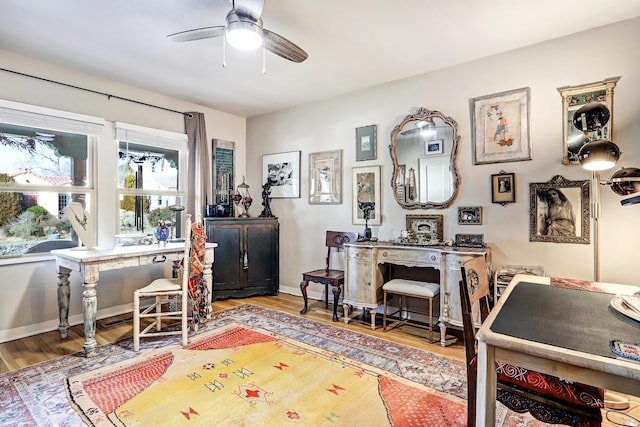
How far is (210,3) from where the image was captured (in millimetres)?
2320

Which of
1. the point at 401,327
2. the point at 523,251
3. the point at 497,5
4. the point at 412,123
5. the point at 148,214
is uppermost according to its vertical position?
the point at 497,5

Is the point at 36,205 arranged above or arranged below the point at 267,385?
above

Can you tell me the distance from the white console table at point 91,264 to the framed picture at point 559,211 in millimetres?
3370

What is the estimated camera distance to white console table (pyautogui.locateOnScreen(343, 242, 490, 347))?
292 centimetres

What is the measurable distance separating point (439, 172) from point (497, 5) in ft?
4.99

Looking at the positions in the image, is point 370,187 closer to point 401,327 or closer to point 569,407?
point 401,327

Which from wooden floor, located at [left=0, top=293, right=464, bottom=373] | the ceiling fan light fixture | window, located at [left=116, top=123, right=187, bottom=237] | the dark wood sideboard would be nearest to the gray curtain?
window, located at [left=116, top=123, right=187, bottom=237]

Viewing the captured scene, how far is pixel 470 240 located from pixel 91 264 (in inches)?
134

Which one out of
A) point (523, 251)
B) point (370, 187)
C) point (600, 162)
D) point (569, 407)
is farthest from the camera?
point (370, 187)

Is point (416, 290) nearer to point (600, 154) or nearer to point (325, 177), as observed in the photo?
point (600, 154)

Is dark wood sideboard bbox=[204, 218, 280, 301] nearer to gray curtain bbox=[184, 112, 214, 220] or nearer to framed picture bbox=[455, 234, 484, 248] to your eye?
gray curtain bbox=[184, 112, 214, 220]

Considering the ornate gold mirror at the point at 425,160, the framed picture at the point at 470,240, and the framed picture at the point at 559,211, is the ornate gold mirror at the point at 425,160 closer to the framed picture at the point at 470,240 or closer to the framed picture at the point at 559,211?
the framed picture at the point at 470,240

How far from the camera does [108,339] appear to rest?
10.0ft

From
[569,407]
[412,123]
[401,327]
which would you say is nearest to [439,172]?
[412,123]
